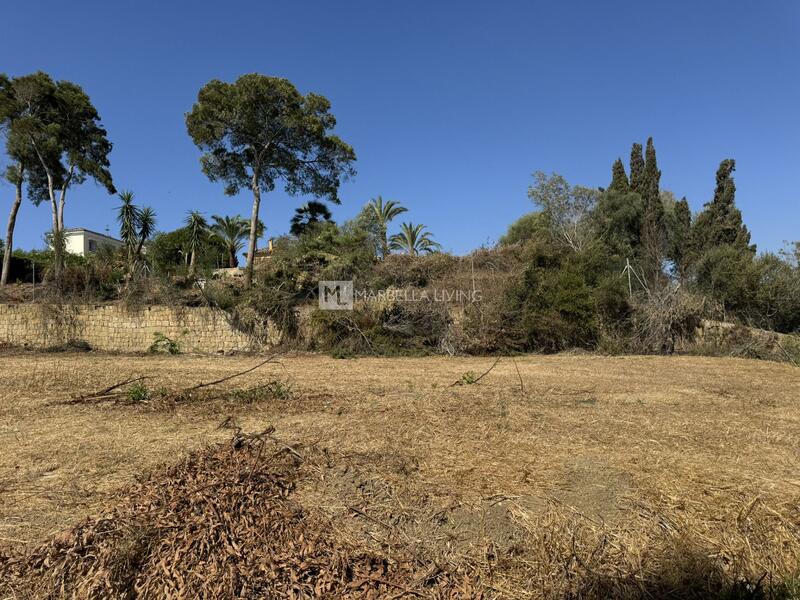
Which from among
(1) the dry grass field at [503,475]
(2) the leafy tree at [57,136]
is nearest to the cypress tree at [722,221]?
(1) the dry grass field at [503,475]

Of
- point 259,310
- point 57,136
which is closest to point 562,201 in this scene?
point 259,310

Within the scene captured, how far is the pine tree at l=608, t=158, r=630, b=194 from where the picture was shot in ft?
83.4

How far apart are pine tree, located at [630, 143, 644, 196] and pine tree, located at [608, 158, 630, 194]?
40 centimetres

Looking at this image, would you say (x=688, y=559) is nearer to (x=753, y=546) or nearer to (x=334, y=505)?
(x=753, y=546)

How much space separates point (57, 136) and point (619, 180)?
90.1 ft

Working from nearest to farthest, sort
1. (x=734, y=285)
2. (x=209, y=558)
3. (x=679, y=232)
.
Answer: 1. (x=209, y=558)
2. (x=734, y=285)
3. (x=679, y=232)

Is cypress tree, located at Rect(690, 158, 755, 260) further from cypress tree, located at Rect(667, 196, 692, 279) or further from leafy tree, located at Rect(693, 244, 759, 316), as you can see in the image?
leafy tree, located at Rect(693, 244, 759, 316)

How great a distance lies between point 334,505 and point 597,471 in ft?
5.85

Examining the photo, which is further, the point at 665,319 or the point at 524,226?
the point at 524,226

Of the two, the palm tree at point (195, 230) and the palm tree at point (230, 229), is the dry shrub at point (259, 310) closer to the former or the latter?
the palm tree at point (195, 230)

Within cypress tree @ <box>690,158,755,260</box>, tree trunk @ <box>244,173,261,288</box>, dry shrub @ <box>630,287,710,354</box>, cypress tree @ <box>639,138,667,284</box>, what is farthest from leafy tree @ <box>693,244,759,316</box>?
tree trunk @ <box>244,173,261,288</box>

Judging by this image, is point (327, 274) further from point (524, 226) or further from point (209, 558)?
point (524, 226)

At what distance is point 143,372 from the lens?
335 inches

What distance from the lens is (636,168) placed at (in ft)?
84.5
